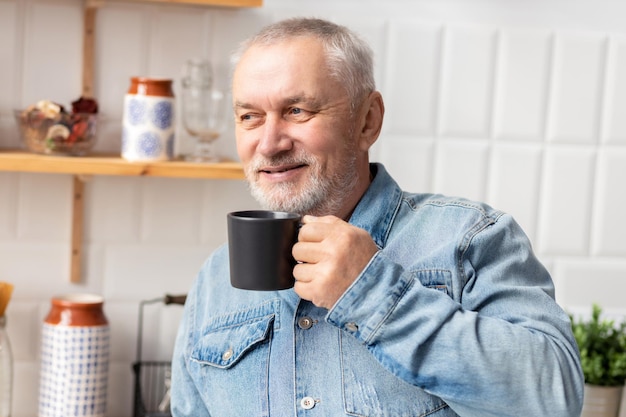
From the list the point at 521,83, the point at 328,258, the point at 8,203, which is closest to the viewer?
the point at 328,258

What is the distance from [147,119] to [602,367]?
1098 millimetres

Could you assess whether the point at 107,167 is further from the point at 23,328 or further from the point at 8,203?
the point at 23,328

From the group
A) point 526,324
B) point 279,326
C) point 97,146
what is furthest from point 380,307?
point 97,146

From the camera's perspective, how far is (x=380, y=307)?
1133mm

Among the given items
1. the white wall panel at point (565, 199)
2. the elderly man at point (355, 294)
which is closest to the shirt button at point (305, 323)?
the elderly man at point (355, 294)

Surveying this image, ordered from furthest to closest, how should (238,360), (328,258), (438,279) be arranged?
(238,360), (438,279), (328,258)

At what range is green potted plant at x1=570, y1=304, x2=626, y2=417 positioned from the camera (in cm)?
199

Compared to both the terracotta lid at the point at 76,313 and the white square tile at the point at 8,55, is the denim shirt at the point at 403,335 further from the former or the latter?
the white square tile at the point at 8,55

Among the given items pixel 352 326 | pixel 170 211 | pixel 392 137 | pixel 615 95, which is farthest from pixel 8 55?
pixel 615 95

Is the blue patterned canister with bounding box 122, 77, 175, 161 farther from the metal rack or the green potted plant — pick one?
the green potted plant

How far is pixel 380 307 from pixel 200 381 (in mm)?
485

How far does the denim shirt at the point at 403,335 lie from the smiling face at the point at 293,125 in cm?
9

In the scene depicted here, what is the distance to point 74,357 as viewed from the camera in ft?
6.54

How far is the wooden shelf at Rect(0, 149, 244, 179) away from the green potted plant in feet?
2.72
